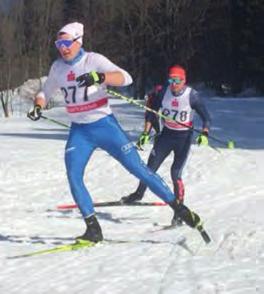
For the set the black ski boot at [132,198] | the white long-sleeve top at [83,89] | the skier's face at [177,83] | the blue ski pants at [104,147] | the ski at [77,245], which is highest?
the white long-sleeve top at [83,89]

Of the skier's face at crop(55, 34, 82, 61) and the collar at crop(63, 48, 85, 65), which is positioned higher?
the skier's face at crop(55, 34, 82, 61)

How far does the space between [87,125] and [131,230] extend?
5.12 ft

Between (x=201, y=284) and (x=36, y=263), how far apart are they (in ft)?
5.42

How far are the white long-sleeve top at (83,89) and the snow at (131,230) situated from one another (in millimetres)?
1185

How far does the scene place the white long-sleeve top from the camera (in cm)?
677

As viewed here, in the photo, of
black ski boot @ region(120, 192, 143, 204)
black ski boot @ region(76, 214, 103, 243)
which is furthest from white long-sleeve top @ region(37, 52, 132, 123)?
black ski boot @ region(120, 192, 143, 204)

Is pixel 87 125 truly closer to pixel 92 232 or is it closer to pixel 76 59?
pixel 76 59

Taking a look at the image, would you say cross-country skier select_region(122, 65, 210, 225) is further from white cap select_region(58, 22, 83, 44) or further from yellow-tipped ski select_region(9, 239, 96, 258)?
yellow-tipped ski select_region(9, 239, 96, 258)

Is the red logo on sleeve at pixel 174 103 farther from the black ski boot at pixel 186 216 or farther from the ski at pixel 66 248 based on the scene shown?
the ski at pixel 66 248

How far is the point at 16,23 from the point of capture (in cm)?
5656

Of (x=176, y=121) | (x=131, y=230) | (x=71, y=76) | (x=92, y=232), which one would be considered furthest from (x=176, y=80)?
(x=92, y=232)

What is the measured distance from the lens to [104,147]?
693 cm

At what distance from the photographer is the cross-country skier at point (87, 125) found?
267 inches

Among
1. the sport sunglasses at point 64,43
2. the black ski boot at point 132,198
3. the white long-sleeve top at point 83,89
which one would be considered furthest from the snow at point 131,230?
the sport sunglasses at point 64,43
